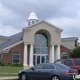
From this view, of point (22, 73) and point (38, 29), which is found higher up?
point (38, 29)

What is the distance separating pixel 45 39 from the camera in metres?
48.1

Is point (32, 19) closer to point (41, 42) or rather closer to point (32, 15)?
point (32, 15)

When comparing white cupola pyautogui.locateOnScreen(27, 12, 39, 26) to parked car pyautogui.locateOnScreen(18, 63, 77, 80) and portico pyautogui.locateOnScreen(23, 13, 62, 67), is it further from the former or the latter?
parked car pyautogui.locateOnScreen(18, 63, 77, 80)

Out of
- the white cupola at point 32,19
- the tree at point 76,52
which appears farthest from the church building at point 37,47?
the white cupola at point 32,19

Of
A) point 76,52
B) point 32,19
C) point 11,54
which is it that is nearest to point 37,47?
point 11,54

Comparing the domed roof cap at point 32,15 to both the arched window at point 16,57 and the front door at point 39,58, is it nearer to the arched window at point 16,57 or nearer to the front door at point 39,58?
the front door at point 39,58

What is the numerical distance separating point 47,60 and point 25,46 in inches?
239

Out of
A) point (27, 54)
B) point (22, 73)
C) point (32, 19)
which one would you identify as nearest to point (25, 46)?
point (27, 54)

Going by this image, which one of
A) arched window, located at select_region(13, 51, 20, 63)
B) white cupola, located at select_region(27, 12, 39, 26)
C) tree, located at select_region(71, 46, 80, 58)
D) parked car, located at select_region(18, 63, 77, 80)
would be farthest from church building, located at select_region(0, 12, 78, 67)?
parked car, located at select_region(18, 63, 77, 80)

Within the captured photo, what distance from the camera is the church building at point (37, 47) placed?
44875 millimetres

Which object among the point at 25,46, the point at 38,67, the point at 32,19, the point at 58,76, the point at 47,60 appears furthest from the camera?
the point at 32,19

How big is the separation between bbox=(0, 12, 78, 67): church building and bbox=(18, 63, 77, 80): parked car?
26.6 meters

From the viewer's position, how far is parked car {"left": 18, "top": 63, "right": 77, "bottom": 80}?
53.8ft

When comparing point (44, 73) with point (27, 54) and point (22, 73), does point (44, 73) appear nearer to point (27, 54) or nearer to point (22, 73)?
point (22, 73)
